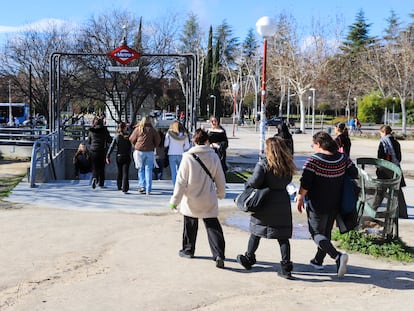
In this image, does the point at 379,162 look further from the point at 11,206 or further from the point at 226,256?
the point at 11,206

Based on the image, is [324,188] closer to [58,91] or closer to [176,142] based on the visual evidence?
[176,142]

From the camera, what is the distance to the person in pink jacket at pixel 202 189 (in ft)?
18.5

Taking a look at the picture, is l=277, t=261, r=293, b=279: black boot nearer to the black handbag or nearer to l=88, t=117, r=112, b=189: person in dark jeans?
the black handbag

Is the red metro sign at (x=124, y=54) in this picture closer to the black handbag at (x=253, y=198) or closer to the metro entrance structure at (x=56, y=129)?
the metro entrance structure at (x=56, y=129)

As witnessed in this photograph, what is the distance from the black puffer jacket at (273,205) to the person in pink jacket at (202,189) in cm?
62

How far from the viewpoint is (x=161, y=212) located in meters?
8.78

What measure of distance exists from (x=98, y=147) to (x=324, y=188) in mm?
6530

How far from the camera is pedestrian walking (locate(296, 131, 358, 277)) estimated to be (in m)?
5.33

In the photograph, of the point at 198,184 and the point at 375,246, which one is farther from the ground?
the point at 198,184

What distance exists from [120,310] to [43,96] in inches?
1230

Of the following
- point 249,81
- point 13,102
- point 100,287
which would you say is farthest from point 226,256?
point 249,81

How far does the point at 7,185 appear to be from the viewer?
39.4 feet

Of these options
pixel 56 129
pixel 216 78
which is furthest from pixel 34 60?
pixel 216 78

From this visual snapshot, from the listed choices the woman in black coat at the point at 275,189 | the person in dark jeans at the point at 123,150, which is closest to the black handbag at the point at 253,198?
the woman in black coat at the point at 275,189
